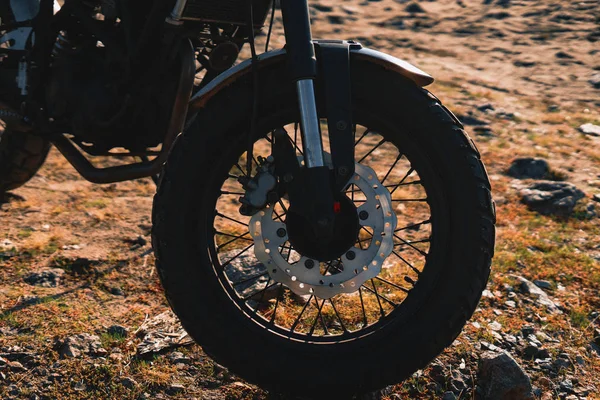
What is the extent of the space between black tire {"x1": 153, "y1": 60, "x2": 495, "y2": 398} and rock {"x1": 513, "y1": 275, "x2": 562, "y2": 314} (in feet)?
3.62

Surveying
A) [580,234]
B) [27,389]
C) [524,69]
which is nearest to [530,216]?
[580,234]

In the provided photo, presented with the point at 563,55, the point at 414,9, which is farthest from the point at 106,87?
the point at 414,9

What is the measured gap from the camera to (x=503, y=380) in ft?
7.50

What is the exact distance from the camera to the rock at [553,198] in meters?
4.21

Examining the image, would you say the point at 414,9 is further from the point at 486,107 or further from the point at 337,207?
the point at 337,207

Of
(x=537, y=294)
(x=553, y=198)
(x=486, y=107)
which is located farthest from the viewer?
(x=486, y=107)

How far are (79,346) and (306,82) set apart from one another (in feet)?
4.47

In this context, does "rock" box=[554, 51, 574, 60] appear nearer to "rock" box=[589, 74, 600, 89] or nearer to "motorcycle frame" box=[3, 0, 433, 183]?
"rock" box=[589, 74, 600, 89]

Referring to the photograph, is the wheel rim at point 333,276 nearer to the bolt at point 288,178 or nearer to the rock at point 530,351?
the bolt at point 288,178

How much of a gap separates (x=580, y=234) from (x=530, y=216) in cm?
38

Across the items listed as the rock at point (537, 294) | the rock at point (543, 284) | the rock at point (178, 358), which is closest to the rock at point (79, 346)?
the rock at point (178, 358)

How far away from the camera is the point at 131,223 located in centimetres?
398

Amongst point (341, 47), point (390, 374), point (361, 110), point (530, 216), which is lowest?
point (530, 216)

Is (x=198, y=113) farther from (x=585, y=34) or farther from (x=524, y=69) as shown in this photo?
(x=585, y=34)
